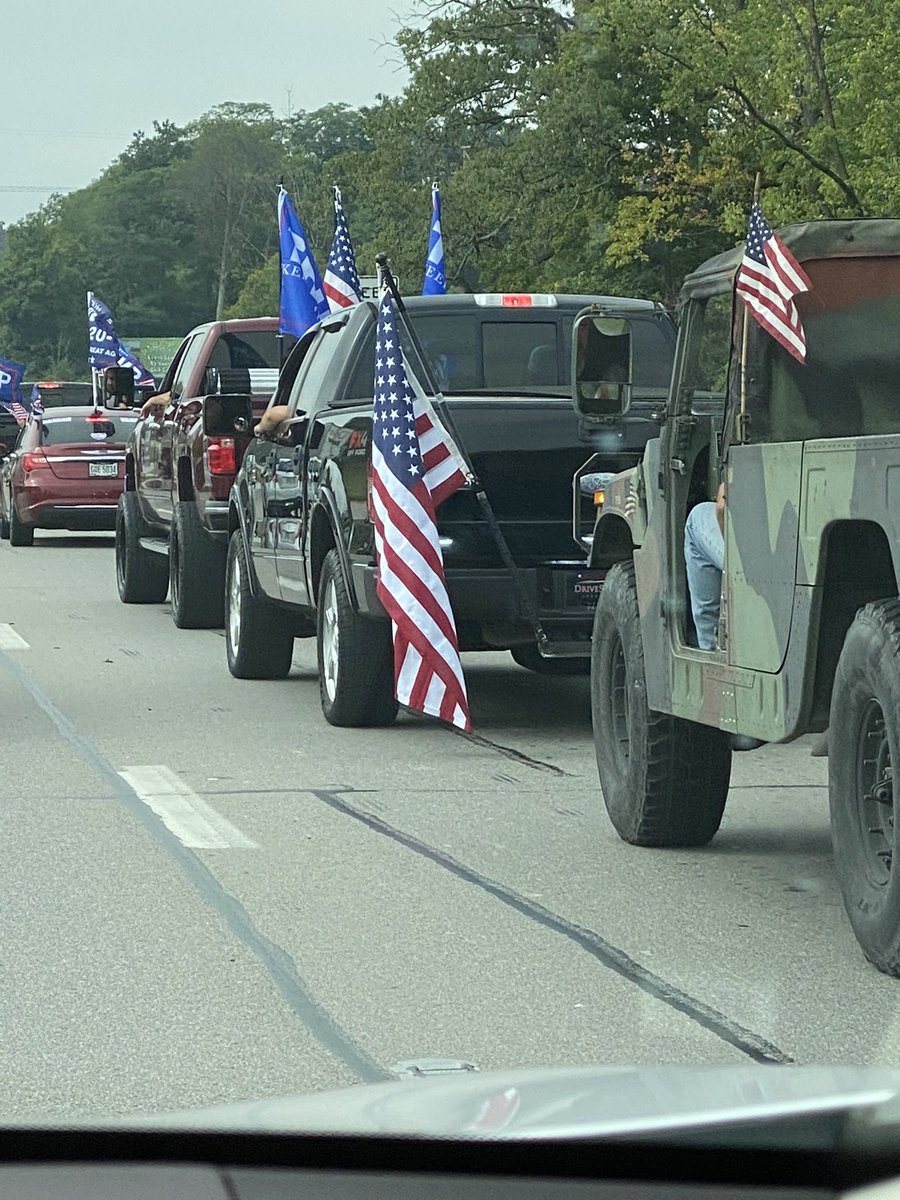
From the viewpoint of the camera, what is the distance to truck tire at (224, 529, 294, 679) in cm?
1349

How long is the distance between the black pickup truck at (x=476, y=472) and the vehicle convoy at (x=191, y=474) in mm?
2256

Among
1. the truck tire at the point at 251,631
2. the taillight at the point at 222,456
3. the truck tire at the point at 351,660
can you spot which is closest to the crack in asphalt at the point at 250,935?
the truck tire at the point at 351,660

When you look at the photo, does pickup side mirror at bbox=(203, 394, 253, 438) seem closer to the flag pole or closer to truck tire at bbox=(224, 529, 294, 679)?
truck tire at bbox=(224, 529, 294, 679)

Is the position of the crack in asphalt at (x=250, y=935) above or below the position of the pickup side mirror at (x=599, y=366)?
below

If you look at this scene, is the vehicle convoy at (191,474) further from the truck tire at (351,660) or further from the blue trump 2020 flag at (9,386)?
the blue trump 2020 flag at (9,386)

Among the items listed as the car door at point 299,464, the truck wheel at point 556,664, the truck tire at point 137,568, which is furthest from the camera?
the truck tire at point 137,568

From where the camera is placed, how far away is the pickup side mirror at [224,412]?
13.9m

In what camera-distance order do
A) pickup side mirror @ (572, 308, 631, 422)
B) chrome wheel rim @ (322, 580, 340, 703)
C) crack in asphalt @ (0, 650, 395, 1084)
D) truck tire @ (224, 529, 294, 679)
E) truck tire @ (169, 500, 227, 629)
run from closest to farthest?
crack in asphalt @ (0, 650, 395, 1084)
pickup side mirror @ (572, 308, 631, 422)
chrome wheel rim @ (322, 580, 340, 703)
truck tire @ (224, 529, 294, 679)
truck tire @ (169, 500, 227, 629)

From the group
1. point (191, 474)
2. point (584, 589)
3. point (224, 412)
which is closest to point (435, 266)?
point (191, 474)

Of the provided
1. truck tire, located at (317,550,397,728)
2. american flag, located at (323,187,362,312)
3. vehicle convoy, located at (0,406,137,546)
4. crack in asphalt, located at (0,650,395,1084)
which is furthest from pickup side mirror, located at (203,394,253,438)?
vehicle convoy, located at (0,406,137,546)

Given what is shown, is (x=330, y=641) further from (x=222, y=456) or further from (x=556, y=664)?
(x=222, y=456)

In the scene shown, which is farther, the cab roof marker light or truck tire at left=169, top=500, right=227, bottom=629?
truck tire at left=169, top=500, right=227, bottom=629

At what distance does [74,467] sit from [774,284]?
71.0 ft

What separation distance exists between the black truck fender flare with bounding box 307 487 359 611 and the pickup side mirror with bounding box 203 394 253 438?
2.46m
